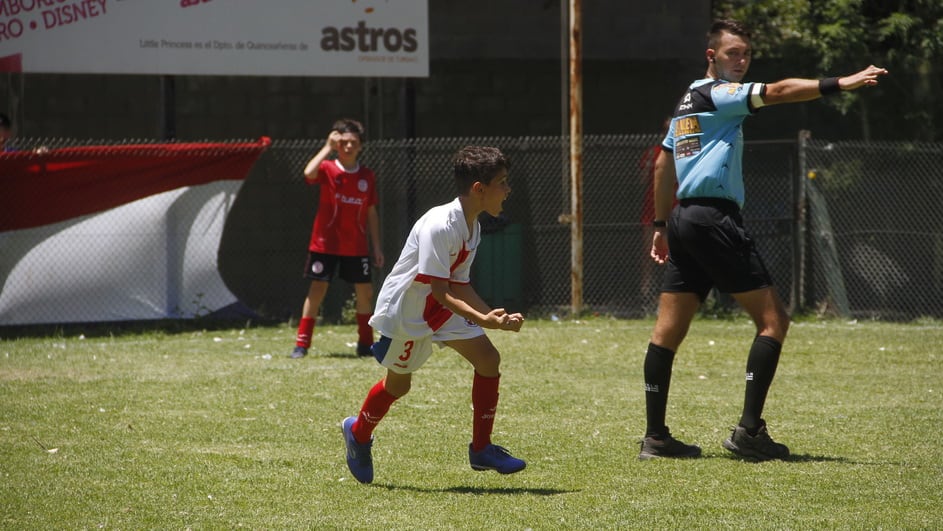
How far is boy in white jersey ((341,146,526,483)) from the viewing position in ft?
16.8

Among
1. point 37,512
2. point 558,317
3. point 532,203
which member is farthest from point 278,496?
point 532,203

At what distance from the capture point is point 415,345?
534cm

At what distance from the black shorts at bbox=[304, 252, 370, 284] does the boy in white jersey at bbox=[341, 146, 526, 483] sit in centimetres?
417

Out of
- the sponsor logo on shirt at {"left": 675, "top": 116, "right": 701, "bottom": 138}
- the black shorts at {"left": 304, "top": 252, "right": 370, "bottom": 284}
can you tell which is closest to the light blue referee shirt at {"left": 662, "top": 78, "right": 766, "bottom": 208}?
the sponsor logo on shirt at {"left": 675, "top": 116, "right": 701, "bottom": 138}

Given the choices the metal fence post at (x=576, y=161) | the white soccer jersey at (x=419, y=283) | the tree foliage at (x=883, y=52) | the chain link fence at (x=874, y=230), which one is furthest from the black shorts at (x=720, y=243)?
the tree foliage at (x=883, y=52)

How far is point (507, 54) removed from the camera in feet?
A: 47.6

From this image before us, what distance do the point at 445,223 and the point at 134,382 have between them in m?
3.96

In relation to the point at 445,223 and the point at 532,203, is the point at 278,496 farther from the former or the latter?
the point at 532,203

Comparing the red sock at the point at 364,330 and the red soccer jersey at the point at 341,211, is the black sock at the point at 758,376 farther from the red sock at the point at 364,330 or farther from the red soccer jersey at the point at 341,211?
the red soccer jersey at the point at 341,211

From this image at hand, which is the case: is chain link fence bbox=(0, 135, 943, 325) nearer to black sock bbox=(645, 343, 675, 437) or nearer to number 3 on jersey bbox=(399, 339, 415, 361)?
black sock bbox=(645, 343, 675, 437)

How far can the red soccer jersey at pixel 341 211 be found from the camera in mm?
9617

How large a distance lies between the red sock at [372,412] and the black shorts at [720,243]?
5.35 ft

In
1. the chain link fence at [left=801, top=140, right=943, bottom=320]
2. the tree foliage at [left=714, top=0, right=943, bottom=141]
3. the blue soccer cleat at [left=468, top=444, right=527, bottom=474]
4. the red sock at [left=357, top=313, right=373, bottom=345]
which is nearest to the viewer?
the blue soccer cleat at [left=468, top=444, right=527, bottom=474]

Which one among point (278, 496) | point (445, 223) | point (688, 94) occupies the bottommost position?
point (278, 496)
